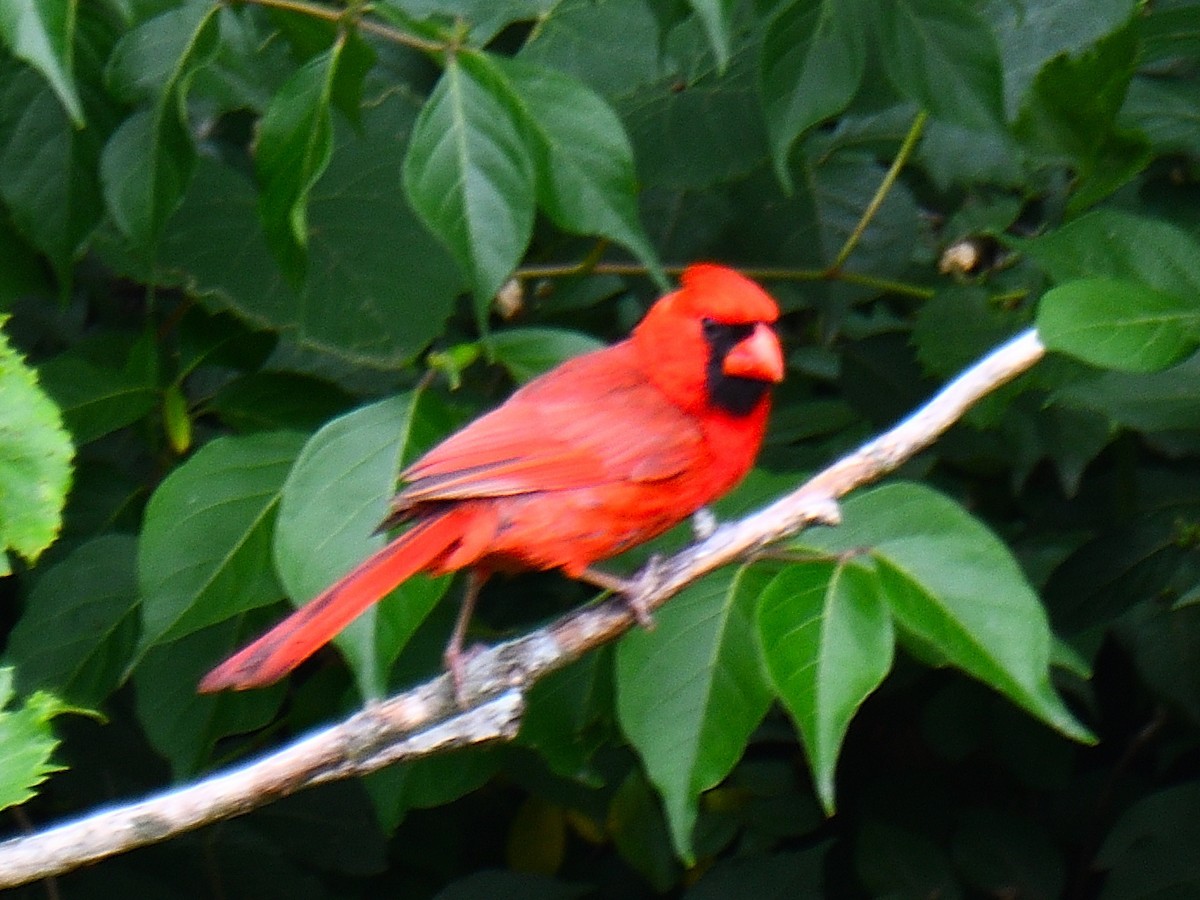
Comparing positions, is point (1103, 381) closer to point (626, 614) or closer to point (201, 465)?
point (626, 614)

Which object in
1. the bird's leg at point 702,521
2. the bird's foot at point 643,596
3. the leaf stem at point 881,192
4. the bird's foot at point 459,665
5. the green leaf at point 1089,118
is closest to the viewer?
the bird's foot at point 459,665

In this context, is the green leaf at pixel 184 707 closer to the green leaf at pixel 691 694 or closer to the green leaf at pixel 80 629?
the green leaf at pixel 80 629

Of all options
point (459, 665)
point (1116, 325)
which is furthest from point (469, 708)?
point (1116, 325)

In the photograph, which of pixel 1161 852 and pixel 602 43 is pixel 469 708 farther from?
pixel 1161 852

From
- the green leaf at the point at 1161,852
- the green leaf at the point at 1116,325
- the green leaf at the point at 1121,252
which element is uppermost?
the green leaf at the point at 1116,325

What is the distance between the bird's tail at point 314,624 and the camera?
188 cm

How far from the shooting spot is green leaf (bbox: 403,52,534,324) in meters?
1.90

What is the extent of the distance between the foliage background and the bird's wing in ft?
0.35

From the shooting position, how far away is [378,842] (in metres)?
2.94

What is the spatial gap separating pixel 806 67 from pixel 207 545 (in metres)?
0.97

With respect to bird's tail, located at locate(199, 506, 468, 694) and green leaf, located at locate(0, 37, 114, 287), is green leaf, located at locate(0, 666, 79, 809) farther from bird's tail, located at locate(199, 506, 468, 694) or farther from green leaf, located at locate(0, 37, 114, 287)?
green leaf, located at locate(0, 37, 114, 287)

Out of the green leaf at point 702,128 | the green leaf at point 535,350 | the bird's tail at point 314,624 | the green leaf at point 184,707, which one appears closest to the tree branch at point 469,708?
the bird's tail at point 314,624

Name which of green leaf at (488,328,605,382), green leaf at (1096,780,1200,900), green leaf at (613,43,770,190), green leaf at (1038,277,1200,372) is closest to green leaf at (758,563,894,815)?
green leaf at (1038,277,1200,372)

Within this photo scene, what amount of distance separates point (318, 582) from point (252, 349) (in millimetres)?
672
